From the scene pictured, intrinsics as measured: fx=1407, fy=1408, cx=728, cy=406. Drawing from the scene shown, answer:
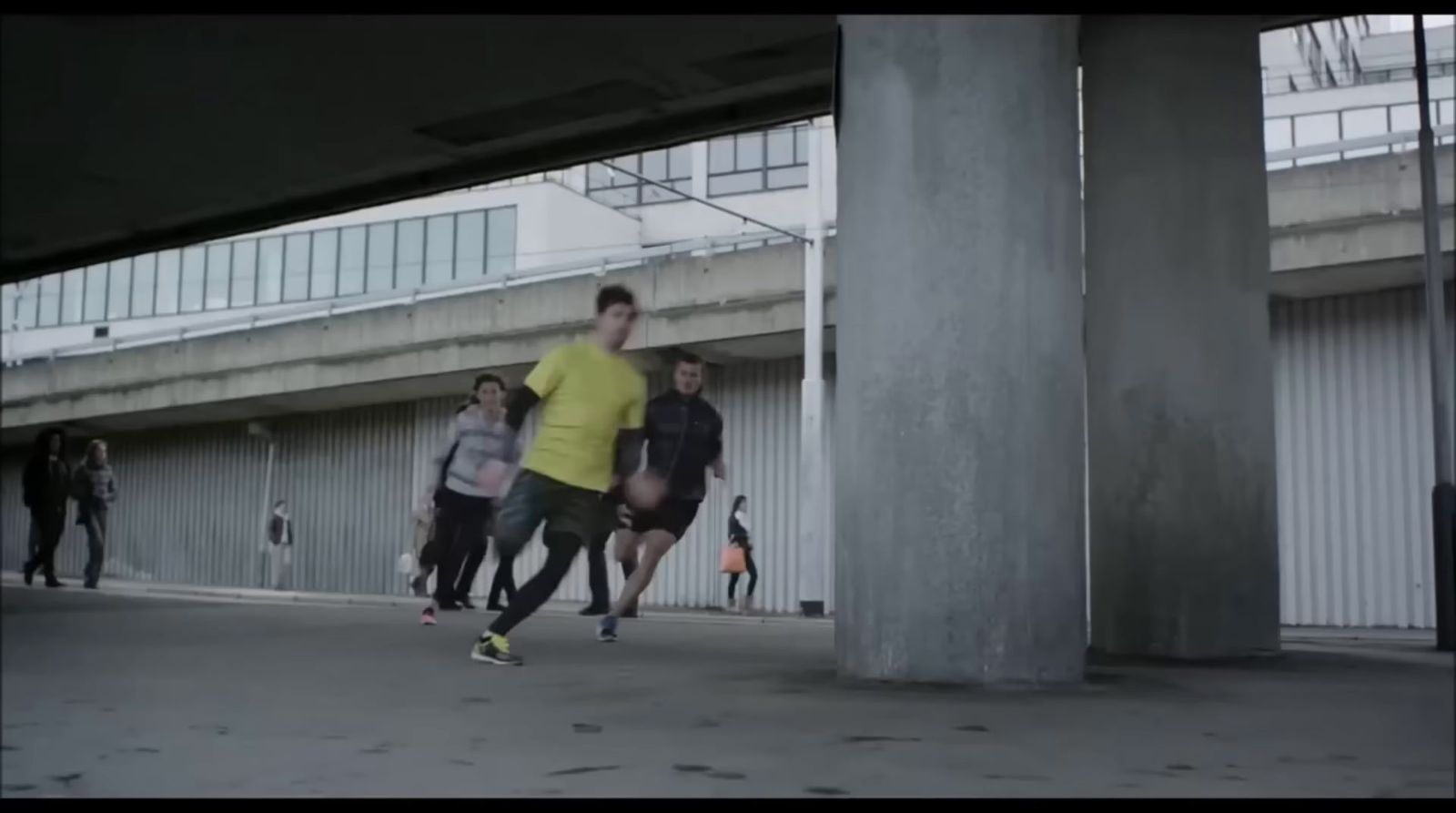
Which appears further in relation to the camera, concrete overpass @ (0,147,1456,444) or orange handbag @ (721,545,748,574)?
orange handbag @ (721,545,748,574)

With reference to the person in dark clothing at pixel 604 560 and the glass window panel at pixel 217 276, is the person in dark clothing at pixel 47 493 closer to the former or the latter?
the glass window panel at pixel 217 276

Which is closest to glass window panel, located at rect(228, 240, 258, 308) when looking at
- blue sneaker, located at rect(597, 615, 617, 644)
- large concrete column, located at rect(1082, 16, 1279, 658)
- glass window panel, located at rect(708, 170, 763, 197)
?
blue sneaker, located at rect(597, 615, 617, 644)

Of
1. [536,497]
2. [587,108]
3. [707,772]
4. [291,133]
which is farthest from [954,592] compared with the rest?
[291,133]

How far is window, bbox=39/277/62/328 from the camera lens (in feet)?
14.8

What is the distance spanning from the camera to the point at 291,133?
34.3 feet

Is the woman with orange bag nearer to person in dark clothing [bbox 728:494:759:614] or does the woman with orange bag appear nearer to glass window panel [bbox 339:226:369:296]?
person in dark clothing [bbox 728:494:759:614]

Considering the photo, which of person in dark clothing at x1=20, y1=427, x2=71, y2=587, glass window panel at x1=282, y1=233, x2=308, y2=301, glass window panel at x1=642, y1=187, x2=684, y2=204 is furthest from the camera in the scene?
glass window panel at x1=642, y1=187, x2=684, y2=204

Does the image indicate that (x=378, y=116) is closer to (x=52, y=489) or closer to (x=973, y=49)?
(x=973, y=49)

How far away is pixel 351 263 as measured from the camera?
236 inches

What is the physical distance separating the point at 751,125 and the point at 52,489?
7294 mm

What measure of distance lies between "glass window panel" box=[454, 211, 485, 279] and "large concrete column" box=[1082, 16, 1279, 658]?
12.7 feet

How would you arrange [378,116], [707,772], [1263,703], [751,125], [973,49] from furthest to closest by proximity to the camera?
[751,125] < [378,116] < [973,49] < [1263,703] < [707,772]

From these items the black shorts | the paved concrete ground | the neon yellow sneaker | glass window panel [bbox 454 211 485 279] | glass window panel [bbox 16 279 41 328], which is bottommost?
the paved concrete ground

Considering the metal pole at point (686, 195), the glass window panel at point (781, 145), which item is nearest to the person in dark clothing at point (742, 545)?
the metal pole at point (686, 195)
